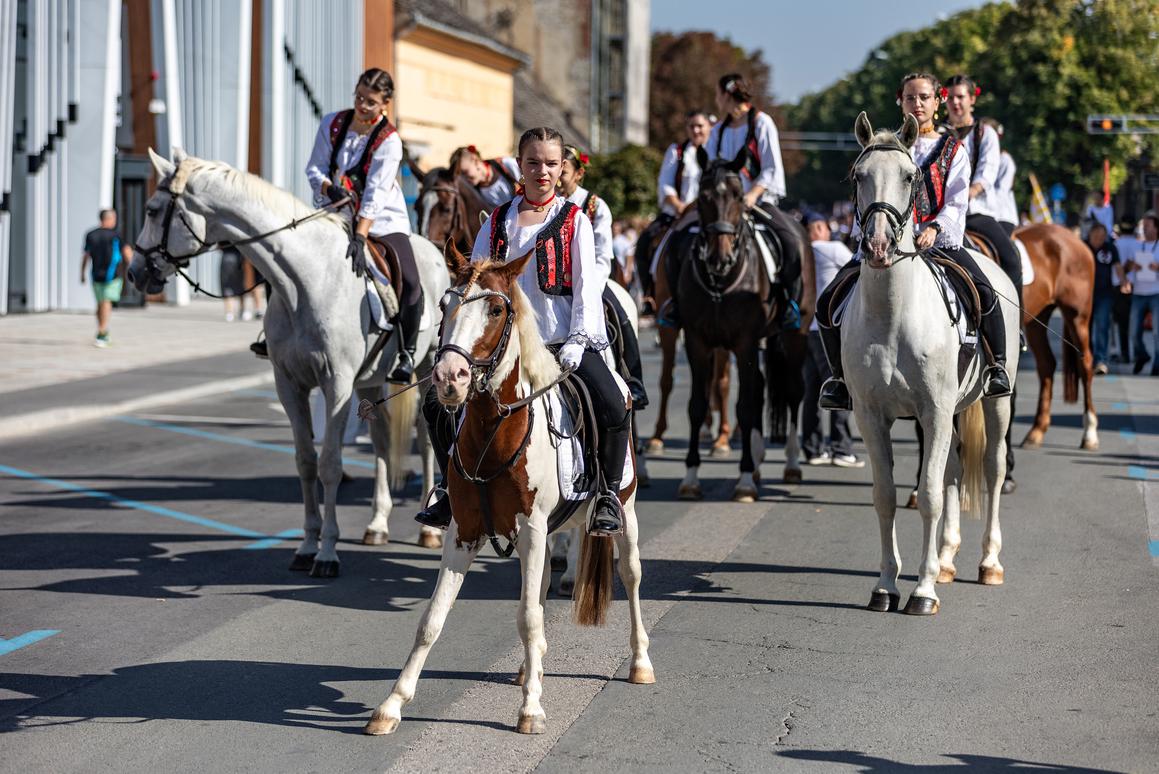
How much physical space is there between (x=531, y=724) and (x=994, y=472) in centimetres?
447

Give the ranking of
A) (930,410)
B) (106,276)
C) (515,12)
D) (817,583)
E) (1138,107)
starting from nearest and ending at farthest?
1. (930,410)
2. (817,583)
3. (106,276)
4. (1138,107)
5. (515,12)

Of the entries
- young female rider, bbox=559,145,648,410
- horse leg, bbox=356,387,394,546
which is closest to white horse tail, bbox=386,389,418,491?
horse leg, bbox=356,387,394,546

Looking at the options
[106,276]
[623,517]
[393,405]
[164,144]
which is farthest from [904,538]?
[164,144]

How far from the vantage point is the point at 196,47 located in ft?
115

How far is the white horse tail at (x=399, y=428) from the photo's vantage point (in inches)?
412

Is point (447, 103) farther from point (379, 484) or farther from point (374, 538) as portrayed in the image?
point (374, 538)

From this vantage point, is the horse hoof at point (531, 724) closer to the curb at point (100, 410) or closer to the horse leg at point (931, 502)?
the horse leg at point (931, 502)

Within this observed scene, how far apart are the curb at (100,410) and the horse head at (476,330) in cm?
1090

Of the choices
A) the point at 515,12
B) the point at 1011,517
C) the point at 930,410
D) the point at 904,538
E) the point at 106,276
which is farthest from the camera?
the point at 515,12

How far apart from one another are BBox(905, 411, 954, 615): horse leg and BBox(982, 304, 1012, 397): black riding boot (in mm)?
790

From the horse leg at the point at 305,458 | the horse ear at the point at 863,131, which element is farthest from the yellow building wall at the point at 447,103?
the horse ear at the point at 863,131

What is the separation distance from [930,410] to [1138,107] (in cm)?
6201

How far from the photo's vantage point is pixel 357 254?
9570 millimetres

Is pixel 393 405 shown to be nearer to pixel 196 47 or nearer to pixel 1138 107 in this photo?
pixel 196 47
